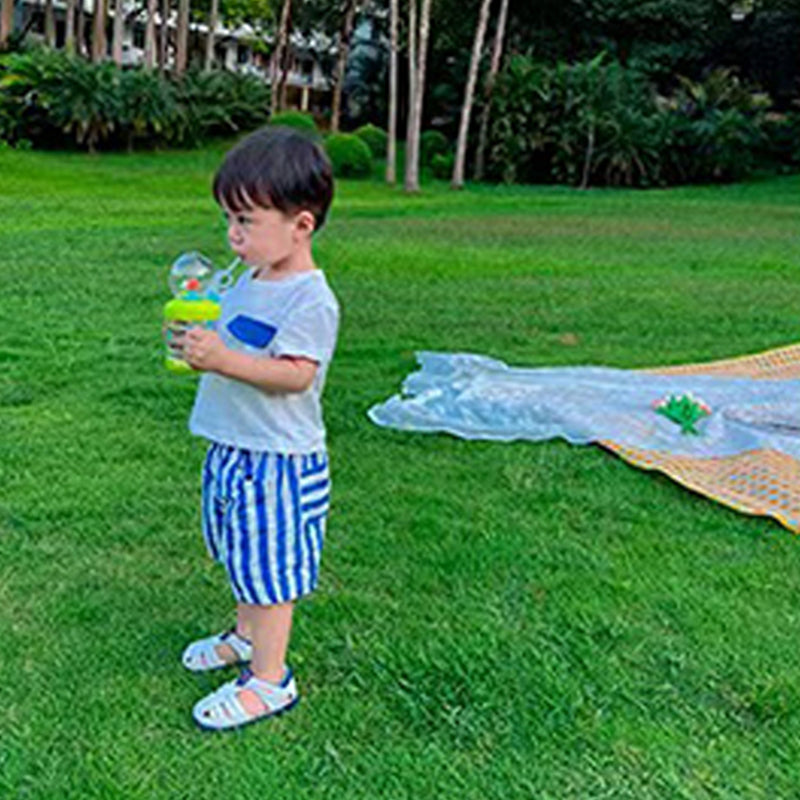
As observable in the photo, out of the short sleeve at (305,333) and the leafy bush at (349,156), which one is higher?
the short sleeve at (305,333)

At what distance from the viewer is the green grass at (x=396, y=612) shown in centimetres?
212

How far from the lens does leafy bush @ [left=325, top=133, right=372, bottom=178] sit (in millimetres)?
19655

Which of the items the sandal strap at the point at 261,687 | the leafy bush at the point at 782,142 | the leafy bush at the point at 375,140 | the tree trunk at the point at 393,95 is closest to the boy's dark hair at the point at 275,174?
the sandal strap at the point at 261,687

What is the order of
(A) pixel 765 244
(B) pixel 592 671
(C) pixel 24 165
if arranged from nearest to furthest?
(B) pixel 592 671 < (A) pixel 765 244 < (C) pixel 24 165

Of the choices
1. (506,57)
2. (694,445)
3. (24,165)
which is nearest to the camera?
(694,445)

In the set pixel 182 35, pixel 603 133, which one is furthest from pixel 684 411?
pixel 182 35

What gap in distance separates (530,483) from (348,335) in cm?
272

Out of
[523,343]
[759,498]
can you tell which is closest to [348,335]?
[523,343]

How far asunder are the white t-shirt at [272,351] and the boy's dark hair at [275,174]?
16 cm

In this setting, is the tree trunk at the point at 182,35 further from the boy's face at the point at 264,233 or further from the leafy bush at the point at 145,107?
the boy's face at the point at 264,233

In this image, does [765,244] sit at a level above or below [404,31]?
below

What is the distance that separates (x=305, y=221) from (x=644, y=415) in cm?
307

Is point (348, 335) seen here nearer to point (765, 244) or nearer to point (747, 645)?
point (747, 645)

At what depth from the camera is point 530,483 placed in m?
3.87
